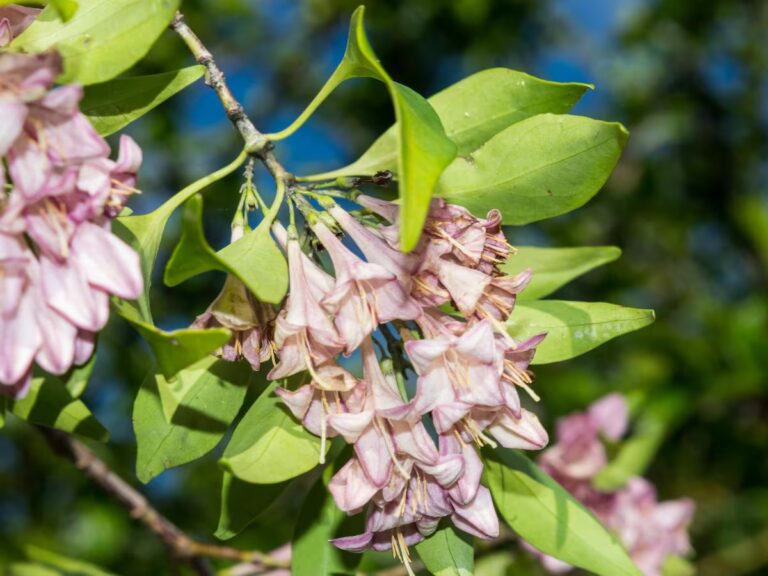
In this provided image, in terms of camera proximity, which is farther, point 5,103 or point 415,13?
point 415,13

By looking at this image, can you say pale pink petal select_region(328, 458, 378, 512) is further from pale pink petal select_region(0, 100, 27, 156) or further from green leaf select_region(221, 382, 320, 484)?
pale pink petal select_region(0, 100, 27, 156)

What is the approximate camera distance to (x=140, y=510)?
139cm

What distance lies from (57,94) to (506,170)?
0.45 metres

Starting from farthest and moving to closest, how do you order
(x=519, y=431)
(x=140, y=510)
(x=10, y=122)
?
(x=140, y=510), (x=519, y=431), (x=10, y=122)

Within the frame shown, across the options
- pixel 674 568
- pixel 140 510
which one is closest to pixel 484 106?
pixel 140 510

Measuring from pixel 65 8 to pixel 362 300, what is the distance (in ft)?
1.11

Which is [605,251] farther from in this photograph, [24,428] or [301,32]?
[301,32]

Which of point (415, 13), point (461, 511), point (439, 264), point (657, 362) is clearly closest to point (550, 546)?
point (461, 511)

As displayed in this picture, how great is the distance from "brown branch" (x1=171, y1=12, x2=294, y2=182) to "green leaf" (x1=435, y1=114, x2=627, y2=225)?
172mm

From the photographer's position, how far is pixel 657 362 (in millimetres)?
2777

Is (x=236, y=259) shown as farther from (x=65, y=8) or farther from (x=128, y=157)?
(x=65, y=8)

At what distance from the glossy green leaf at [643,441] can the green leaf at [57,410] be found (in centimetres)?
102

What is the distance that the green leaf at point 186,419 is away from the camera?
91 cm

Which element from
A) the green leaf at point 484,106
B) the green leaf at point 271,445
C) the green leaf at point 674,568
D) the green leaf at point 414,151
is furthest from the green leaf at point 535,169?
the green leaf at point 674,568
